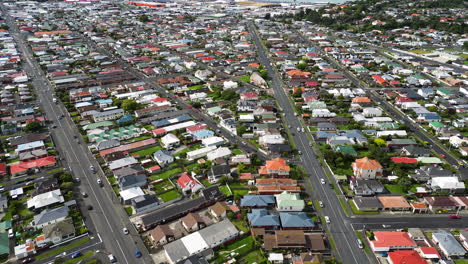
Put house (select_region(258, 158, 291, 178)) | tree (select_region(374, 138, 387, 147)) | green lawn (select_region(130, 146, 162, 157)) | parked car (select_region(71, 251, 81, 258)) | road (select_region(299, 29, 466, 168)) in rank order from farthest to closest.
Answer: tree (select_region(374, 138, 387, 147)), green lawn (select_region(130, 146, 162, 157)), road (select_region(299, 29, 466, 168)), house (select_region(258, 158, 291, 178)), parked car (select_region(71, 251, 81, 258))

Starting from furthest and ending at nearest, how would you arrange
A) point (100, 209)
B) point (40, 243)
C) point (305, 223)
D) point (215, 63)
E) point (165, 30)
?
1. point (165, 30)
2. point (215, 63)
3. point (100, 209)
4. point (305, 223)
5. point (40, 243)

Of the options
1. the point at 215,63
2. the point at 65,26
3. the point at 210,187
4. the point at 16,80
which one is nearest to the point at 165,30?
the point at 65,26

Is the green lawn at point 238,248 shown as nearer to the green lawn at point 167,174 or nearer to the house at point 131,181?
the house at point 131,181

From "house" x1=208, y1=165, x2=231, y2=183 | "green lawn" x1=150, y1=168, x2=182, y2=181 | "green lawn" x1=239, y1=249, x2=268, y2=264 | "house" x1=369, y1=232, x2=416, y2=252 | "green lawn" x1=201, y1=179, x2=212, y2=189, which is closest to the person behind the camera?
"green lawn" x1=239, y1=249, x2=268, y2=264

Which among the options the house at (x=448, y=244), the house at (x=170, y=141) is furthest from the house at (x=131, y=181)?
the house at (x=448, y=244)

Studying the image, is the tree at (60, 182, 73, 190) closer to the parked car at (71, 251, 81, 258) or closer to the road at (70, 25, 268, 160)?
the parked car at (71, 251, 81, 258)

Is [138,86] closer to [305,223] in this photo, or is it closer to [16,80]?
[16,80]

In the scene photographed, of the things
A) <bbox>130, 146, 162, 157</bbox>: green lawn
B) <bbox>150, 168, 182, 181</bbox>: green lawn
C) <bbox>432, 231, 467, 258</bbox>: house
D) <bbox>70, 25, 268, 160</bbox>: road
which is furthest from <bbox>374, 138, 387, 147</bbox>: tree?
<bbox>130, 146, 162, 157</bbox>: green lawn

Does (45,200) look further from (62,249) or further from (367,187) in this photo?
(367,187)
